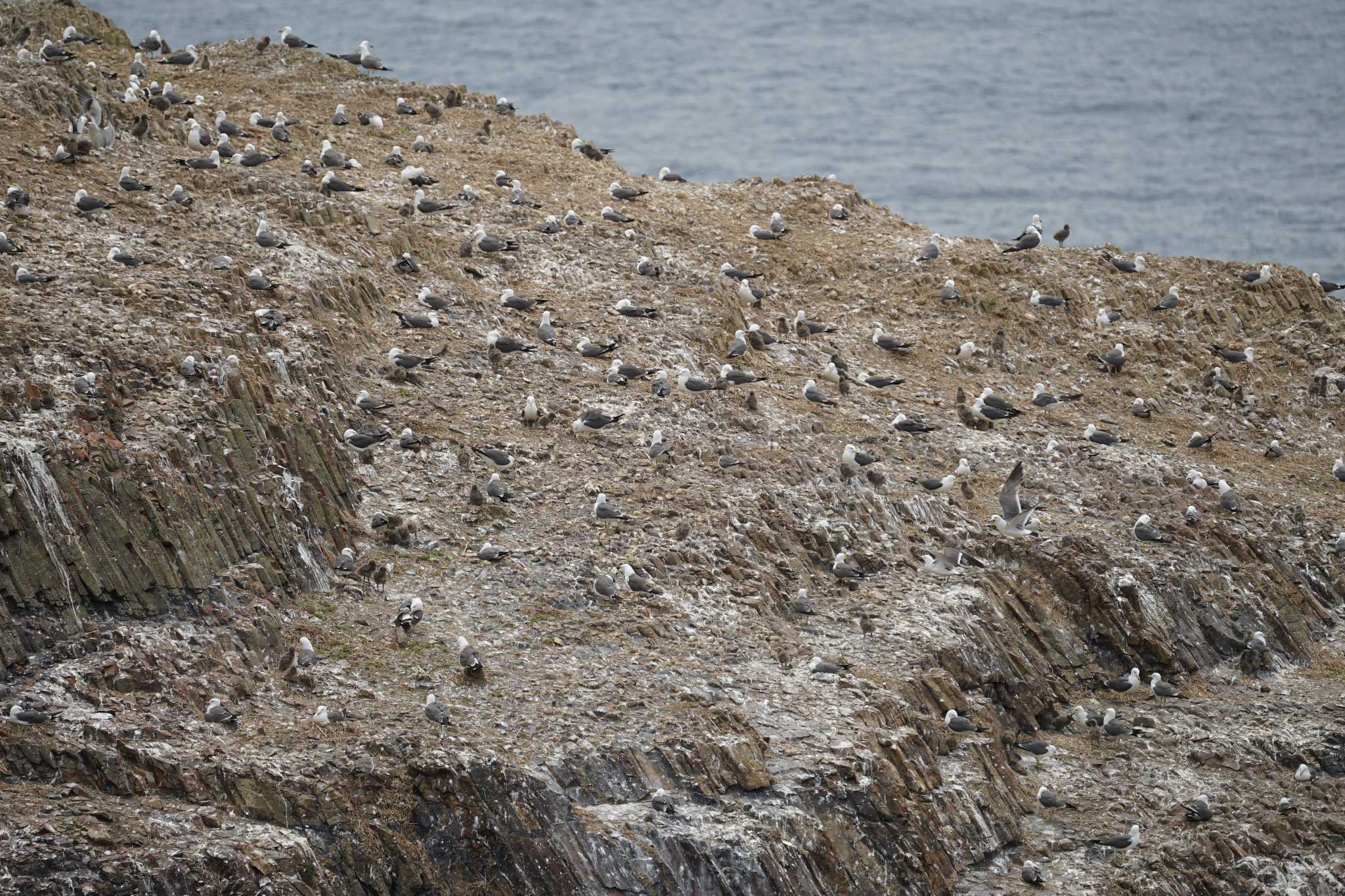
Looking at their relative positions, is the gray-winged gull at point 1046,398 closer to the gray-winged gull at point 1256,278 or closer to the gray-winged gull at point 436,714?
the gray-winged gull at point 1256,278

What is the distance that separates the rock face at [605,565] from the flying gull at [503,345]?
0.34 m

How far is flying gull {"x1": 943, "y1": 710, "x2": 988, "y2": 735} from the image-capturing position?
29.8 m

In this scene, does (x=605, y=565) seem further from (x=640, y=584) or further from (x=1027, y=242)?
(x=1027, y=242)

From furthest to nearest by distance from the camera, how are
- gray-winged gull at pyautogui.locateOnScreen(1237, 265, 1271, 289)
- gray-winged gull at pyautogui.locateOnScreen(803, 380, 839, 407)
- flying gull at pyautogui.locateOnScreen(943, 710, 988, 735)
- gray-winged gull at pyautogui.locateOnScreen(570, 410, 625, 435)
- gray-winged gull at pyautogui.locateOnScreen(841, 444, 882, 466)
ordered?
gray-winged gull at pyautogui.locateOnScreen(1237, 265, 1271, 289)
gray-winged gull at pyautogui.locateOnScreen(803, 380, 839, 407)
gray-winged gull at pyautogui.locateOnScreen(841, 444, 882, 466)
gray-winged gull at pyautogui.locateOnScreen(570, 410, 625, 435)
flying gull at pyautogui.locateOnScreen(943, 710, 988, 735)

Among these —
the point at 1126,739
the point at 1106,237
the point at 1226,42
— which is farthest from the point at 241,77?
the point at 1226,42

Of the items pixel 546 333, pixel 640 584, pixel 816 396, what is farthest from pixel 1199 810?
pixel 546 333

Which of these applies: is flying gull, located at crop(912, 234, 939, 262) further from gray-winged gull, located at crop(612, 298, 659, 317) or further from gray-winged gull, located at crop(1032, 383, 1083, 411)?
gray-winged gull, located at crop(612, 298, 659, 317)

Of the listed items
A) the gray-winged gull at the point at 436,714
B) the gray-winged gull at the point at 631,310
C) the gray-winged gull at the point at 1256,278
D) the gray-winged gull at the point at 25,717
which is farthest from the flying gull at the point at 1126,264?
the gray-winged gull at the point at 25,717

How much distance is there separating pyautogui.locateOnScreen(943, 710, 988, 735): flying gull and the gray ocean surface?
65528 millimetres

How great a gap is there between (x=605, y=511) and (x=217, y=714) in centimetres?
945

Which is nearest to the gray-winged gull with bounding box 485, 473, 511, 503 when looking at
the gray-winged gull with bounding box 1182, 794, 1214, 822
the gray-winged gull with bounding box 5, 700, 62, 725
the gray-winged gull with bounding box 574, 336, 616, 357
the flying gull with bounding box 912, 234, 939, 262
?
the gray-winged gull with bounding box 574, 336, 616, 357

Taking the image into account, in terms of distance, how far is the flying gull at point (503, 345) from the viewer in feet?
123

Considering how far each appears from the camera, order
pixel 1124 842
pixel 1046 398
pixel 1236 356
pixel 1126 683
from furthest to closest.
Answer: pixel 1236 356
pixel 1046 398
pixel 1126 683
pixel 1124 842

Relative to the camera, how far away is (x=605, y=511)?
32.3 m
